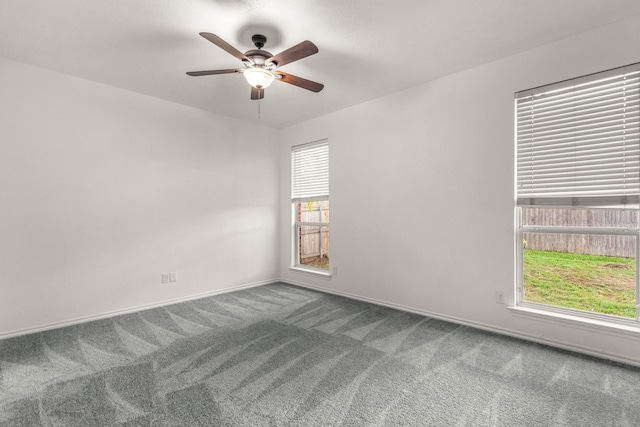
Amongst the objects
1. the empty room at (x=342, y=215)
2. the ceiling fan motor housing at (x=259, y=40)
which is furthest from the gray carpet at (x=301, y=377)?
the ceiling fan motor housing at (x=259, y=40)

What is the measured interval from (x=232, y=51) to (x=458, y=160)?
2438 millimetres

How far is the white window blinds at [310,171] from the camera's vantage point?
183 inches

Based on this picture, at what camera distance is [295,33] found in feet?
8.17

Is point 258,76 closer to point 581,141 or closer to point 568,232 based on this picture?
point 581,141

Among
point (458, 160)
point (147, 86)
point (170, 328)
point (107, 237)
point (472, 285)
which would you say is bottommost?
point (170, 328)

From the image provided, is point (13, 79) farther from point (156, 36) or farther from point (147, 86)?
point (156, 36)

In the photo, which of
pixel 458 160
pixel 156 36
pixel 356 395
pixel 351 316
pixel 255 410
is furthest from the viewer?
pixel 351 316

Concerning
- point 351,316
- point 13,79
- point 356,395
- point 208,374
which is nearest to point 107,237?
point 13,79

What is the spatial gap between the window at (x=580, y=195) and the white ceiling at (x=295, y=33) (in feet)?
1.88

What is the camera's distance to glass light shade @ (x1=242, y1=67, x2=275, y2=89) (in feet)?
8.06

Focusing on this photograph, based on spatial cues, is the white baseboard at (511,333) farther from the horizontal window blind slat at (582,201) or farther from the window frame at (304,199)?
the horizontal window blind slat at (582,201)

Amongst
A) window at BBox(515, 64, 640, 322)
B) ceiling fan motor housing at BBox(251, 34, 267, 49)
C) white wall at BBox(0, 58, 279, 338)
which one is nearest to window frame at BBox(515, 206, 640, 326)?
window at BBox(515, 64, 640, 322)

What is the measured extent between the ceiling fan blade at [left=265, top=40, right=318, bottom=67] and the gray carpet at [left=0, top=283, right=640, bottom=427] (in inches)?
93.4

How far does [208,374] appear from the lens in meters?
2.22
